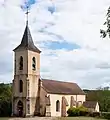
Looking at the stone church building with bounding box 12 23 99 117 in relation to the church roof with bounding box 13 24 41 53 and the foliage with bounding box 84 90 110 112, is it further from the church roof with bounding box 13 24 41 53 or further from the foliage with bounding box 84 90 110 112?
the foliage with bounding box 84 90 110 112

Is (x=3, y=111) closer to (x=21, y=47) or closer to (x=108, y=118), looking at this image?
(x=21, y=47)

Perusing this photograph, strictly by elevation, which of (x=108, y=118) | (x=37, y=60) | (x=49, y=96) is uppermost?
(x=37, y=60)

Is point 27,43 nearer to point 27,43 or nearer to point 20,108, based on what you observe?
point 27,43

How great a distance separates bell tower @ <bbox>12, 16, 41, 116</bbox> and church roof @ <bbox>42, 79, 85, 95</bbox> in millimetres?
2725

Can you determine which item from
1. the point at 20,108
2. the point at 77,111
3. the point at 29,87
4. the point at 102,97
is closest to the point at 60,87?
the point at 77,111

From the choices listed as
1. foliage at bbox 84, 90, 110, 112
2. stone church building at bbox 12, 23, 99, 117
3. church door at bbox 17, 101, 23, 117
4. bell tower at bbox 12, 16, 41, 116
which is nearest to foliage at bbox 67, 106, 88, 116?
stone church building at bbox 12, 23, 99, 117

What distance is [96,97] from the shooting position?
78.1 meters

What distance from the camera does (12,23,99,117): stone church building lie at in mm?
55188

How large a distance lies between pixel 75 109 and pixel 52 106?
5.15 meters

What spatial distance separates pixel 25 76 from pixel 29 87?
79.4 inches

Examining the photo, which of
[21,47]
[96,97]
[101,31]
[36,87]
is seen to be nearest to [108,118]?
[36,87]

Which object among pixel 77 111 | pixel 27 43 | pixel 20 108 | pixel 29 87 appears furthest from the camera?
pixel 77 111

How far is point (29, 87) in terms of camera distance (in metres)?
55.2

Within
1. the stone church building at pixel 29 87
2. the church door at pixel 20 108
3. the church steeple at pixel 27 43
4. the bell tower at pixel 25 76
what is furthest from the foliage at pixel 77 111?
the church steeple at pixel 27 43
